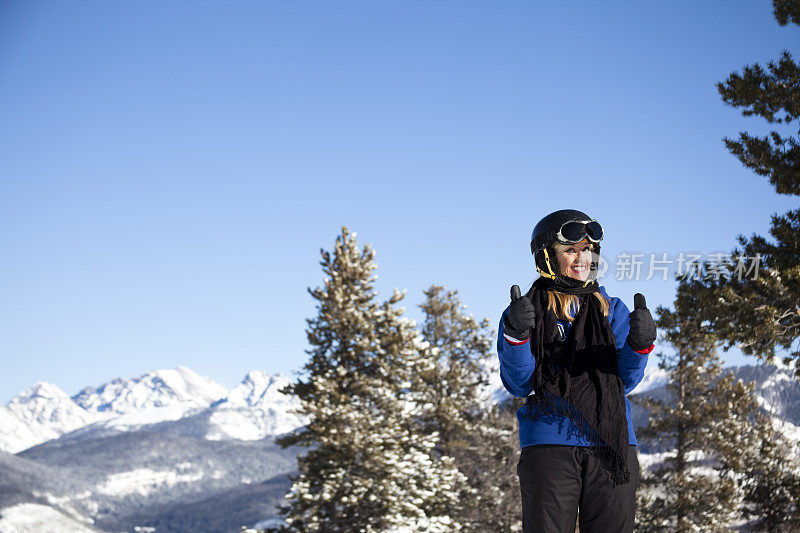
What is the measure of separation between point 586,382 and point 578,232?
0.85 meters

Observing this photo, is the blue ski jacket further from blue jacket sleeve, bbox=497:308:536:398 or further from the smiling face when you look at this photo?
the smiling face

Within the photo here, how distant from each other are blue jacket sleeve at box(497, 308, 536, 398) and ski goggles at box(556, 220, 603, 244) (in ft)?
2.04

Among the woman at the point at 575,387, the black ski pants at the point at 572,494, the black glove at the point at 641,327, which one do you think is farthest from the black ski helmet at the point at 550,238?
the black ski pants at the point at 572,494

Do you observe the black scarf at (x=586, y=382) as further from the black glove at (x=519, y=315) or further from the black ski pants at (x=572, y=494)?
the black glove at (x=519, y=315)

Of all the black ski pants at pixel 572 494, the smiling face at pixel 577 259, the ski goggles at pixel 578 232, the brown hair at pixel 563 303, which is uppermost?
the ski goggles at pixel 578 232

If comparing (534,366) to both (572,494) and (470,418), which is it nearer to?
(572,494)

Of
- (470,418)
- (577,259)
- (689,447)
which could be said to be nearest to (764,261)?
(577,259)

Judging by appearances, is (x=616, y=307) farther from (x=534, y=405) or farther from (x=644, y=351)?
(x=534, y=405)

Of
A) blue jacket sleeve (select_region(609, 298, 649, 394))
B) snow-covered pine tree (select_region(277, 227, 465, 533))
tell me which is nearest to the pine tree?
blue jacket sleeve (select_region(609, 298, 649, 394))

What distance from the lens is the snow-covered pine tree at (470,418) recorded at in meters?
25.0

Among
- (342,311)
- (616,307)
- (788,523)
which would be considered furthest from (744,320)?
(342,311)

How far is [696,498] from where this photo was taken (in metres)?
22.4

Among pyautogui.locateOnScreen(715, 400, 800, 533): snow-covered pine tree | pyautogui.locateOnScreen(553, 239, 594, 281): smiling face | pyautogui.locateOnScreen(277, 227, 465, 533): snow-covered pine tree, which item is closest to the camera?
pyautogui.locateOnScreen(553, 239, 594, 281): smiling face

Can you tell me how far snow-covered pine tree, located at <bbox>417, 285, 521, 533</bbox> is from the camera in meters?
25.0
